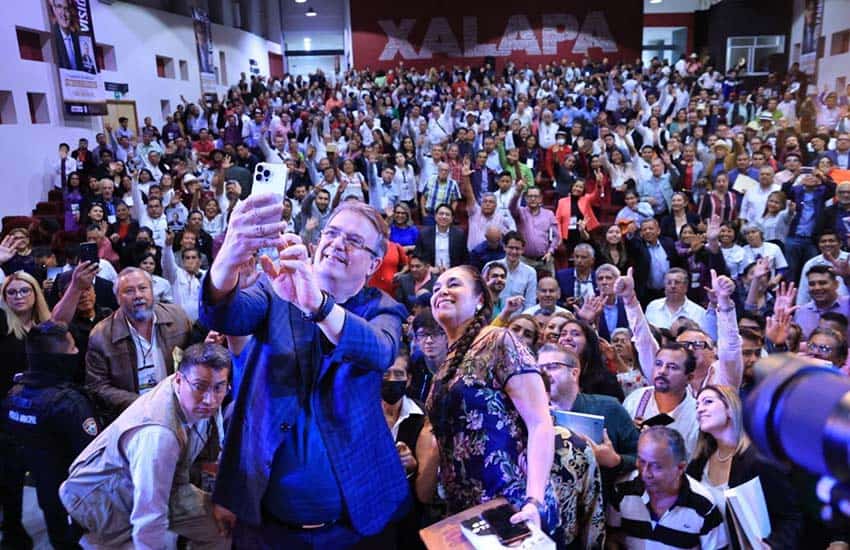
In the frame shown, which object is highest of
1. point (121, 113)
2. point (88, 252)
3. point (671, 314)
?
point (121, 113)

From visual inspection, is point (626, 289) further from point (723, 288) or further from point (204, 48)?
point (204, 48)

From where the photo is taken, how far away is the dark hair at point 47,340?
261cm

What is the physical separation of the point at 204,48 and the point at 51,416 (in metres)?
15.1

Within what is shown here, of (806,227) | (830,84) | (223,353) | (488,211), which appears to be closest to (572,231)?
(488,211)

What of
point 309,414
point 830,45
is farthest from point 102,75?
point 830,45

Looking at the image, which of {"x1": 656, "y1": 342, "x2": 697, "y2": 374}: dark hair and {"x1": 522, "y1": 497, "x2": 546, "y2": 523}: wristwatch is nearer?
{"x1": 522, "y1": 497, "x2": 546, "y2": 523}: wristwatch

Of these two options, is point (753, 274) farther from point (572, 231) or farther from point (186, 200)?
point (186, 200)

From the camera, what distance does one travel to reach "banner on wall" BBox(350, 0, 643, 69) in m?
20.3

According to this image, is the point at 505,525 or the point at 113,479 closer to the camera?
the point at 505,525

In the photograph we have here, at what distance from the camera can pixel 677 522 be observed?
203 cm

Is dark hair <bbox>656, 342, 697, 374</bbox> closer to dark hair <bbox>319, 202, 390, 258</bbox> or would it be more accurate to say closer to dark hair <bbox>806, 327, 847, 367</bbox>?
dark hair <bbox>806, 327, 847, 367</bbox>

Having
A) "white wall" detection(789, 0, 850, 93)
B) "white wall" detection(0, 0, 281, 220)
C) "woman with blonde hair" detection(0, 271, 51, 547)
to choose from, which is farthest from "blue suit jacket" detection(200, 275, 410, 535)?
"white wall" detection(789, 0, 850, 93)

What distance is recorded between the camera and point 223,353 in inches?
79.3

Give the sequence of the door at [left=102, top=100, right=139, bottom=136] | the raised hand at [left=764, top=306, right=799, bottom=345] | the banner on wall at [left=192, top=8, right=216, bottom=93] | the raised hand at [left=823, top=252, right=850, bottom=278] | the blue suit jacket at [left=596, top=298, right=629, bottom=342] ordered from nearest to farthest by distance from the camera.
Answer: the raised hand at [left=764, top=306, right=799, bottom=345]
the blue suit jacket at [left=596, top=298, right=629, bottom=342]
the raised hand at [left=823, top=252, right=850, bottom=278]
the door at [left=102, top=100, right=139, bottom=136]
the banner on wall at [left=192, top=8, right=216, bottom=93]
